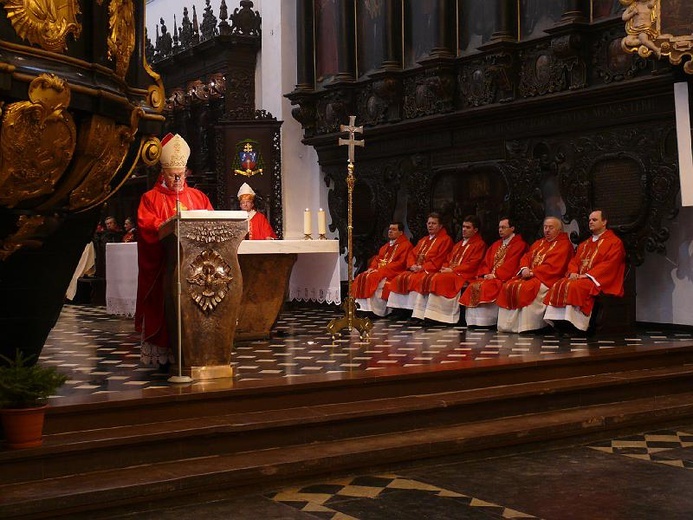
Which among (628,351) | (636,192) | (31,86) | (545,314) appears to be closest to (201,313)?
(31,86)

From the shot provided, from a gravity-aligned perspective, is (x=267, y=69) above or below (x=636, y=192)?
above

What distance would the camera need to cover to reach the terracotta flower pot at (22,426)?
509cm

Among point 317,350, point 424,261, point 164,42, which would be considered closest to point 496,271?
point 424,261

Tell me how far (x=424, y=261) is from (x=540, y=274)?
1963mm

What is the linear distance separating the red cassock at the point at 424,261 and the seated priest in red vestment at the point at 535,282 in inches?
54.8

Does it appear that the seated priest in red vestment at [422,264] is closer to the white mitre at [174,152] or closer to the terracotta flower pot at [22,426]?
the white mitre at [174,152]

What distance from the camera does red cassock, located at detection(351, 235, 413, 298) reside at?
12422 millimetres

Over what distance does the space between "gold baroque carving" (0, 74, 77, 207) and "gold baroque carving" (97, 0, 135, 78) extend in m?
0.52

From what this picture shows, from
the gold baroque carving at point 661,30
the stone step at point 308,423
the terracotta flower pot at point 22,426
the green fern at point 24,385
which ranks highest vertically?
the gold baroque carving at point 661,30

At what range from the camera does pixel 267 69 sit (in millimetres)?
15172

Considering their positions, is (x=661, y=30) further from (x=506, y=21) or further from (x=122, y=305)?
(x=122, y=305)

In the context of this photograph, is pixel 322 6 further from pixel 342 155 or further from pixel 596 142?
pixel 596 142

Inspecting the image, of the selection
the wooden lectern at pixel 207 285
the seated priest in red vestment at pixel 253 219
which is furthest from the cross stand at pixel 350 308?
the wooden lectern at pixel 207 285

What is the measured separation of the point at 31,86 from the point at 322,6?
34.3 ft
